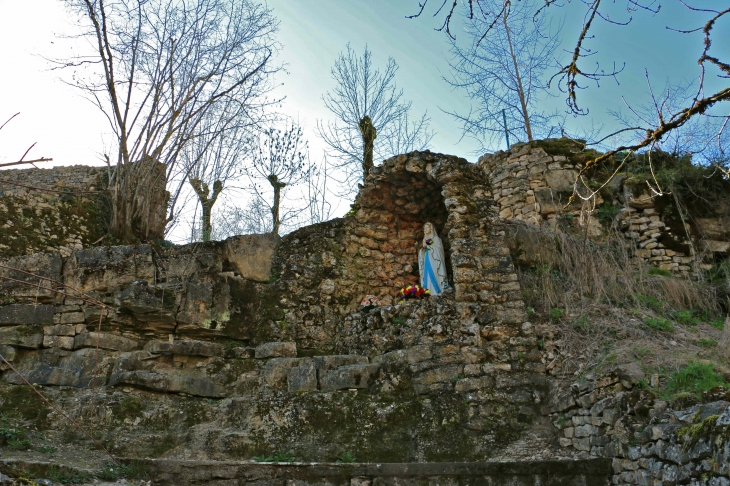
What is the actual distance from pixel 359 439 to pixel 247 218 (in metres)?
9.73

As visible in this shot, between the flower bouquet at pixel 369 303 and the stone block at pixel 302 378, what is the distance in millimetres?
1517

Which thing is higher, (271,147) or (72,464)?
(271,147)

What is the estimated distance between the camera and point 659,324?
270 inches

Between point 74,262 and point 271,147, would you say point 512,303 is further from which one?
point 271,147

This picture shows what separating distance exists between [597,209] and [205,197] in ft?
23.2

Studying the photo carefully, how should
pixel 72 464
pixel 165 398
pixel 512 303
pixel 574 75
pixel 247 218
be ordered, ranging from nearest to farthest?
pixel 574 75
pixel 72 464
pixel 165 398
pixel 512 303
pixel 247 218

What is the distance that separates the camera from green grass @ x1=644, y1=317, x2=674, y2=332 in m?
6.82

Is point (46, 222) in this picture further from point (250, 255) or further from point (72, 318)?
point (250, 255)

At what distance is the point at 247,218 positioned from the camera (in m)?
14.7

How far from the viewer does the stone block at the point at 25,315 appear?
669 centimetres

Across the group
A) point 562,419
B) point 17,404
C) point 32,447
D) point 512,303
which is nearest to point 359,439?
point 562,419

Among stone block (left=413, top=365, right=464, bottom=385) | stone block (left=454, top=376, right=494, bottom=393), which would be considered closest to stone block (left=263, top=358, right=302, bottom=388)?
stone block (left=413, top=365, right=464, bottom=385)

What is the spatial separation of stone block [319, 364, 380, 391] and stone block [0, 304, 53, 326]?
324cm

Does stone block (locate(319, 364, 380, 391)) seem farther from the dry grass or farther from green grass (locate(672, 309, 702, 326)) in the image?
green grass (locate(672, 309, 702, 326))
